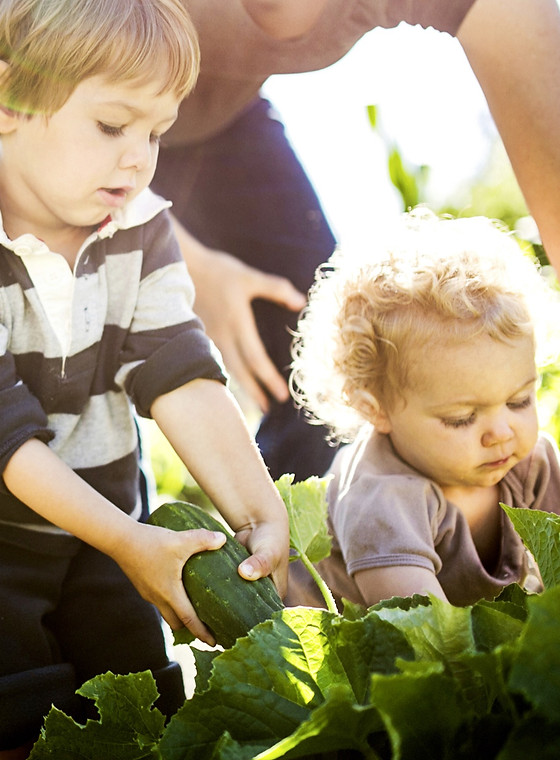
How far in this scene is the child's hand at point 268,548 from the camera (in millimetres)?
1385

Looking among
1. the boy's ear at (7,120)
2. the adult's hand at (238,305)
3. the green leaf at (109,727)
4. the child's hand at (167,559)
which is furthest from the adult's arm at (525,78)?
the green leaf at (109,727)

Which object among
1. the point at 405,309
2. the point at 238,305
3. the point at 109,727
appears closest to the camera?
the point at 109,727

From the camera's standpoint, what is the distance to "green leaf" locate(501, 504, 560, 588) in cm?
107

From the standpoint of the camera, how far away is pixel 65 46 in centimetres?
136

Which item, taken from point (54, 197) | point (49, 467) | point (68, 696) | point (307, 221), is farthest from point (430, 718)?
point (307, 221)

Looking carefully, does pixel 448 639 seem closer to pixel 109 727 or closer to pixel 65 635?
pixel 109 727

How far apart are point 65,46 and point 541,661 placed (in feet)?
3.56

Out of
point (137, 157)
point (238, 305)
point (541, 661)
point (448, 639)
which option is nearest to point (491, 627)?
point (448, 639)

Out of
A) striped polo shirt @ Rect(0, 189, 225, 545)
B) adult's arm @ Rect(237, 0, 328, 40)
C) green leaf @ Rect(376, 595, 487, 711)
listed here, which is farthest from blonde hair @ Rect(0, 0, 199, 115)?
green leaf @ Rect(376, 595, 487, 711)

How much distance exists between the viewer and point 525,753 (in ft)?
2.55

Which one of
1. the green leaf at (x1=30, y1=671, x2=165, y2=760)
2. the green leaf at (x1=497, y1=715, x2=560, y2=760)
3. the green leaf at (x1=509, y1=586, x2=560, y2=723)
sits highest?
the green leaf at (x1=509, y1=586, x2=560, y2=723)

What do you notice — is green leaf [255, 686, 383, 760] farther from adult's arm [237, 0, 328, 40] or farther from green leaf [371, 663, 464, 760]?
adult's arm [237, 0, 328, 40]

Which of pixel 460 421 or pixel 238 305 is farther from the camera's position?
pixel 238 305

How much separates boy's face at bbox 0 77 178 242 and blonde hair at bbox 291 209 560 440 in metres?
0.58
